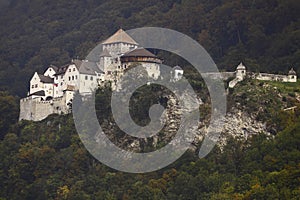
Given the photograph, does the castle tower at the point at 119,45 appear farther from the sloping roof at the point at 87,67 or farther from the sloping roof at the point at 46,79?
the sloping roof at the point at 46,79

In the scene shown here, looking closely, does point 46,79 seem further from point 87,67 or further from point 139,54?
point 139,54

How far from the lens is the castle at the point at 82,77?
77438mm

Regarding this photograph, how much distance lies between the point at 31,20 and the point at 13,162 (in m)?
51.0

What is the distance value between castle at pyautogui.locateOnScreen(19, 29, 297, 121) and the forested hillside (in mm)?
8078

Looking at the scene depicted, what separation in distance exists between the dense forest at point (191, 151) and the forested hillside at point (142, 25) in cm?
14

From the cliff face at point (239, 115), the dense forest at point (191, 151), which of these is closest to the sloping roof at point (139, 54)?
the dense forest at point (191, 151)

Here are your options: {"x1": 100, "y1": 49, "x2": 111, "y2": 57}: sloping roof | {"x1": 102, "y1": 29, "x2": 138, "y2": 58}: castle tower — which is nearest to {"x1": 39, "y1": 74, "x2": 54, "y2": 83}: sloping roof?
{"x1": 100, "y1": 49, "x2": 111, "y2": 57}: sloping roof

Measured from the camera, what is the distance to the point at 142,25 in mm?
105688

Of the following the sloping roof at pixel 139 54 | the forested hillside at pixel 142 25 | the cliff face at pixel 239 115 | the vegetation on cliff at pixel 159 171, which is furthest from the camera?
the forested hillside at pixel 142 25

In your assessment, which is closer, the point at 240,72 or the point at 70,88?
the point at 240,72

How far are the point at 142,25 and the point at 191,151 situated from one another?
3764cm

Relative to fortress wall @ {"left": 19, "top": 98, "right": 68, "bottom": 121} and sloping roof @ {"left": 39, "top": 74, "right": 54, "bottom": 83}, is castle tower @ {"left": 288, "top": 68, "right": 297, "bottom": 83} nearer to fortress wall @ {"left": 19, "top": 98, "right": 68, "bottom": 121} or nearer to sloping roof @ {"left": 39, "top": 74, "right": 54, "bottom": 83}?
fortress wall @ {"left": 19, "top": 98, "right": 68, "bottom": 121}

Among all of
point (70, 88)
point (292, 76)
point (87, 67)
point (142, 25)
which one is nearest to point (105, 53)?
point (87, 67)

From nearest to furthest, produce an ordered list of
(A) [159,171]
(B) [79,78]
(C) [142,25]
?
1. (A) [159,171]
2. (B) [79,78]
3. (C) [142,25]
